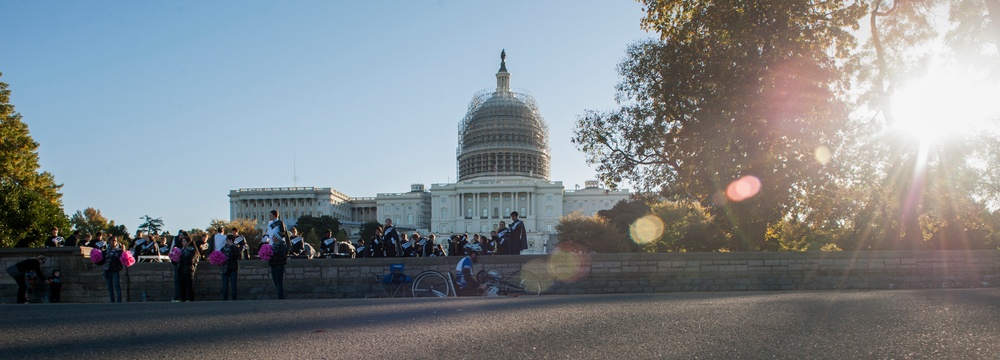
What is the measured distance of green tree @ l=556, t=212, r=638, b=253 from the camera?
53625 mm

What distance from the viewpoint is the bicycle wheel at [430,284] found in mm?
16453

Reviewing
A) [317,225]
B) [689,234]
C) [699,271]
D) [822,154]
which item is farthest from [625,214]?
[699,271]

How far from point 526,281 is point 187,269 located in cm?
779

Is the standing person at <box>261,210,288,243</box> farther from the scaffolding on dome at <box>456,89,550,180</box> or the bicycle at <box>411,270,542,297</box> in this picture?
the scaffolding on dome at <box>456,89,550,180</box>

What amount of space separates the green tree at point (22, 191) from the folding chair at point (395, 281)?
1909cm

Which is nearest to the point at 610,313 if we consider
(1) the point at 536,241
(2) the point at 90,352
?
(2) the point at 90,352

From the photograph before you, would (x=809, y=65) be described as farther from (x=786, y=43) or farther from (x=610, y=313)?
(x=610, y=313)

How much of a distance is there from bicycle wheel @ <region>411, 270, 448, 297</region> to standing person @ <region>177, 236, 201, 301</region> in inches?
215

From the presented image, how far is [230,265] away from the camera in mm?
17875

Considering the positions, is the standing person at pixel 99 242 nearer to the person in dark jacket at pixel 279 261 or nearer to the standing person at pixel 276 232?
the standing person at pixel 276 232

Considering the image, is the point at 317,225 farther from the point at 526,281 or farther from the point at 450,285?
the point at 450,285

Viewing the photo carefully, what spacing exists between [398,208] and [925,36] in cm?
12414

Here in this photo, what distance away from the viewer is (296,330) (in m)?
7.94

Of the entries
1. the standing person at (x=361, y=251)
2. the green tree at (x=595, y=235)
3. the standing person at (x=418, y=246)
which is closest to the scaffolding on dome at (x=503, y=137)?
the green tree at (x=595, y=235)
